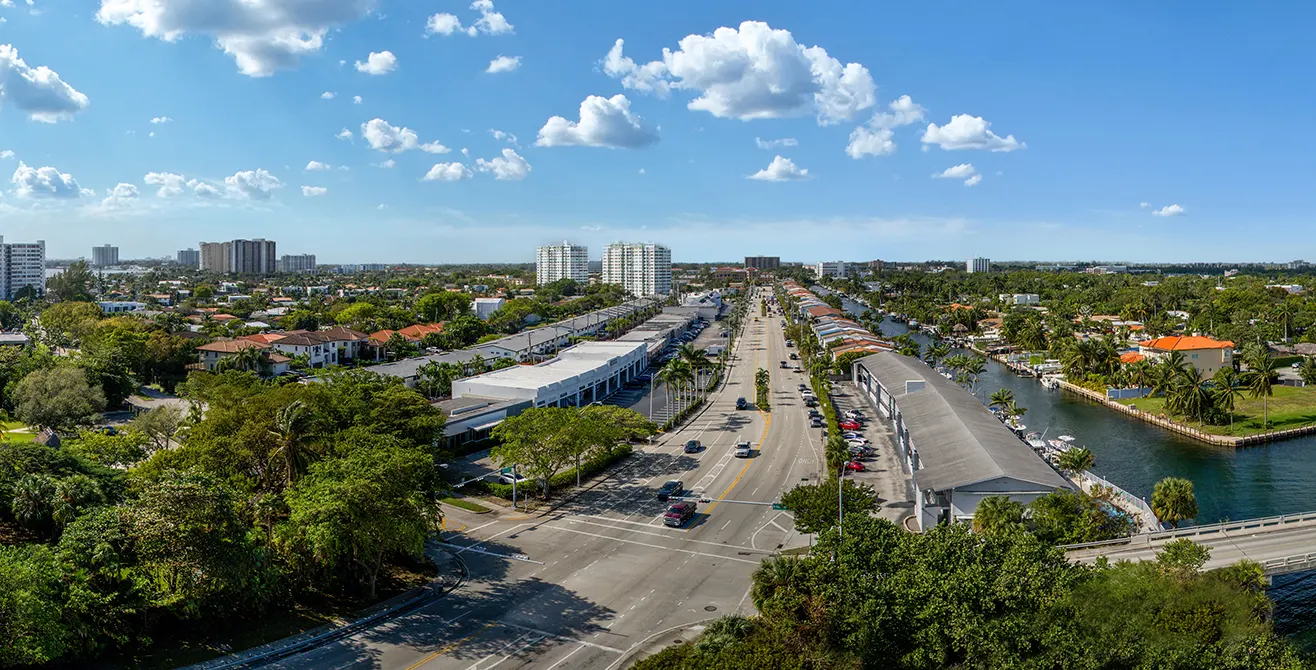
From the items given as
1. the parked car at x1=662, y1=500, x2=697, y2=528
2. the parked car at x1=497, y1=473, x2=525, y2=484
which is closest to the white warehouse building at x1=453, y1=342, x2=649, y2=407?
the parked car at x1=497, y1=473, x2=525, y2=484

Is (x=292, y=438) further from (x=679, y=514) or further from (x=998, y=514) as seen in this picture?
(x=998, y=514)

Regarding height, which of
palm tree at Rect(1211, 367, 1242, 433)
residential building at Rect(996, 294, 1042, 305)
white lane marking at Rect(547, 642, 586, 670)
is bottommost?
white lane marking at Rect(547, 642, 586, 670)

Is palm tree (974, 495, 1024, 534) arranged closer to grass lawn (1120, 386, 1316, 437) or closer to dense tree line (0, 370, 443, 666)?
dense tree line (0, 370, 443, 666)

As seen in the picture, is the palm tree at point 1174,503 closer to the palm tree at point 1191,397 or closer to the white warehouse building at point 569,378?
the palm tree at point 1191,397

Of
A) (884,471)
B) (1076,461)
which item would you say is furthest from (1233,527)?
(884,471)

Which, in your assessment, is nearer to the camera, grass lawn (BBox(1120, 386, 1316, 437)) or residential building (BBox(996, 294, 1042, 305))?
grass lawn (BBox(1120, 386, 1316, 437))
